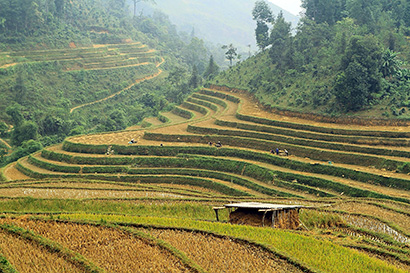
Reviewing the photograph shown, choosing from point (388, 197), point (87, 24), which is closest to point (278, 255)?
point (388, 197)

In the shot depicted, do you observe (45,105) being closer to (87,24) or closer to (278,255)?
(87,24)

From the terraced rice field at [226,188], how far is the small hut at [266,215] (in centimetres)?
66

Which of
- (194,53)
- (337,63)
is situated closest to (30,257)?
(337,63)

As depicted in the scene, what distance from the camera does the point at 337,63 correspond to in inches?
1462

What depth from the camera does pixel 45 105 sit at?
5025 cm

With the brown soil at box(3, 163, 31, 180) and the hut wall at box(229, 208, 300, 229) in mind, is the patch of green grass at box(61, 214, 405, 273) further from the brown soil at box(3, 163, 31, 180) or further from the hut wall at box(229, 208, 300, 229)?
the brown soil at box(3, 163, 31, 180)

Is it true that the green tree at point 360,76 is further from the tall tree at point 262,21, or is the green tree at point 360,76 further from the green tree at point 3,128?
the green tree at point 3,128

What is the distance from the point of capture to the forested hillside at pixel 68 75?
44.8 meters

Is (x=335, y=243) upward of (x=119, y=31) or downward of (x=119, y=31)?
downward

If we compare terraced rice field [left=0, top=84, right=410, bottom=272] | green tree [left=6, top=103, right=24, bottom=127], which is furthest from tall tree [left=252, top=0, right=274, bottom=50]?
green tree [left=6, top=103, right=24, bottom=127]

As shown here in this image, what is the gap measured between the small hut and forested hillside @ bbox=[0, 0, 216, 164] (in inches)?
1012

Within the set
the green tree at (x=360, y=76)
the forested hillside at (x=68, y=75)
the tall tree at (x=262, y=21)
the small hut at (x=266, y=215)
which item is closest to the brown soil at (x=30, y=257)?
the small hut at (x=266, y=215)

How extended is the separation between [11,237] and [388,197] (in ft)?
57.2

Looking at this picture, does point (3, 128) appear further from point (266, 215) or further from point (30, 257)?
point (266, 215)
